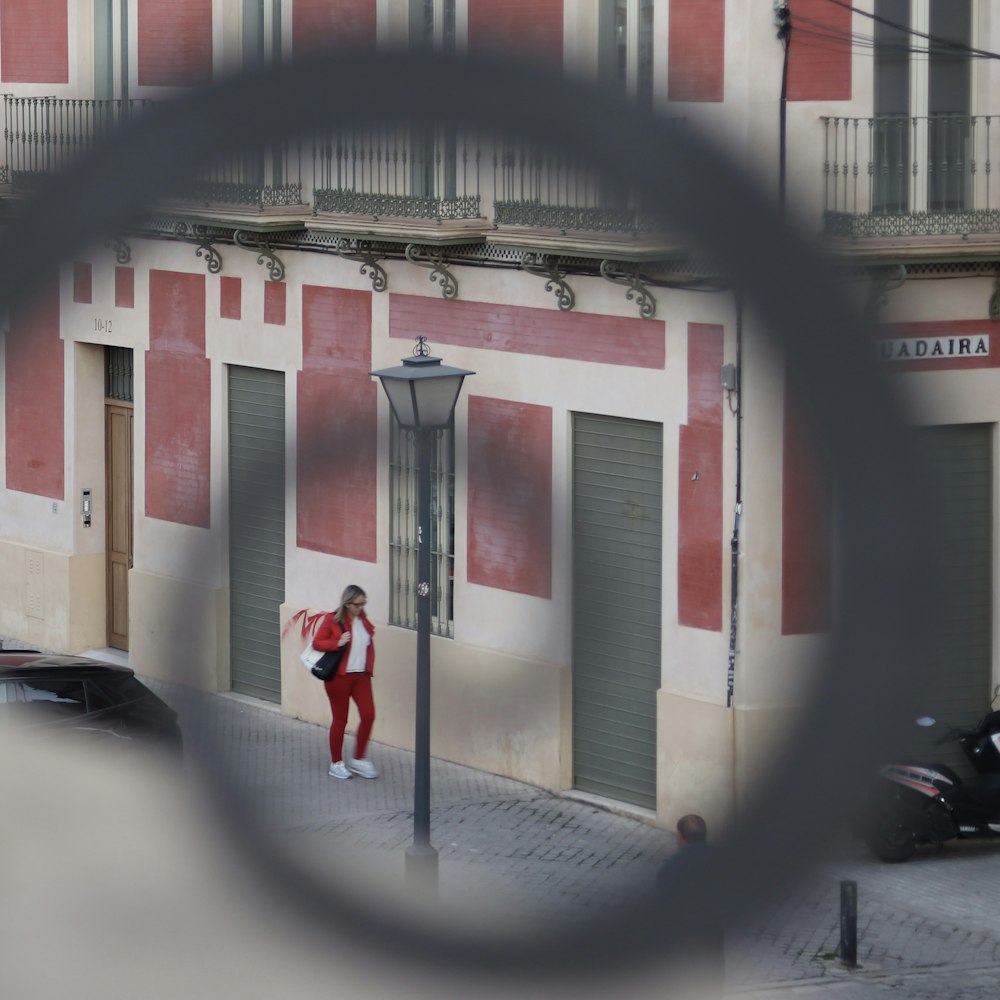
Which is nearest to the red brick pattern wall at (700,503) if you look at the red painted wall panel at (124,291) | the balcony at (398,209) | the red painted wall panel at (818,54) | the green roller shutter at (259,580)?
the red painted wall panel at (818,54)

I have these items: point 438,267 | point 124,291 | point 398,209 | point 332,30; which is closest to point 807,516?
Answer: point 332,30

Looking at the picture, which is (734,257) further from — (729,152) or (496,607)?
(496,607)

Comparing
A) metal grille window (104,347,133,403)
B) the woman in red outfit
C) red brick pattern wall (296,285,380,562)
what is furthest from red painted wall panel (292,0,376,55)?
metal grille window (104,347,133,403)

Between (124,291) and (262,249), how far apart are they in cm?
243

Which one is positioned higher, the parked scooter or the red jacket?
the red jacket

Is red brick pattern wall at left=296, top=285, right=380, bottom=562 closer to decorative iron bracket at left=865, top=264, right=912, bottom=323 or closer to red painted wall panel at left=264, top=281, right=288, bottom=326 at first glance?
red painted wall panel at left=264, top=281, right=288, bottom=326

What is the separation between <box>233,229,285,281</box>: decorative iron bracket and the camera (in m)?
17.1

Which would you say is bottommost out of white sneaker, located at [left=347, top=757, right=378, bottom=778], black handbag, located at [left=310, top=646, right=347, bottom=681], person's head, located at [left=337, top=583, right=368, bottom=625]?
white sneaker, located at [left=347, top=757, right=378, bottom=778]

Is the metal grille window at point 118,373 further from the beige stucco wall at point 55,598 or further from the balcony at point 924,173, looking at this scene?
the balcony at point 924,173

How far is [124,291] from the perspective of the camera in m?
19.0

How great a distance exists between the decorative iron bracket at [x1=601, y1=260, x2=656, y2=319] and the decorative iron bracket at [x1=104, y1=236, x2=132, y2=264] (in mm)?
10170

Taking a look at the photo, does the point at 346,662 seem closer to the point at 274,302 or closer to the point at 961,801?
the point at 274,302

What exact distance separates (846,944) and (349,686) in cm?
498

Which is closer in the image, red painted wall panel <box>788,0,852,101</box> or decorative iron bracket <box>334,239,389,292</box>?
red painted wall panel <box>788,0,852,101</box>
